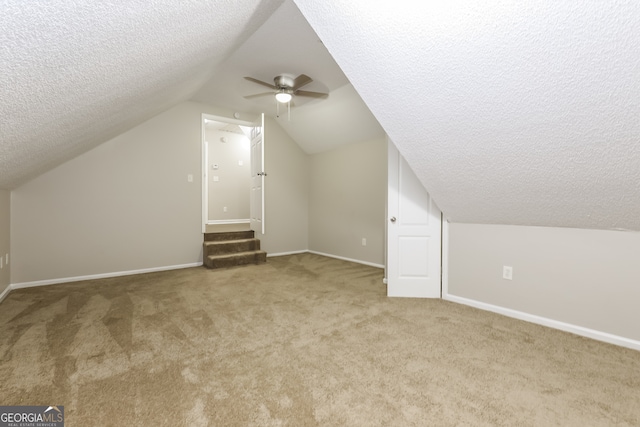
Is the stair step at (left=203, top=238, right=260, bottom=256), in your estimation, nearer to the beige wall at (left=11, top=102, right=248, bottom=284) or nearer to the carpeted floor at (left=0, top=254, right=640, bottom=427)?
the beige wall at (left=11, top=102, right=248, bottom=284)

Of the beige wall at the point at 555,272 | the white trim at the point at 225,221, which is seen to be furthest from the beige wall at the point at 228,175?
the beige wall at the point at 555,272

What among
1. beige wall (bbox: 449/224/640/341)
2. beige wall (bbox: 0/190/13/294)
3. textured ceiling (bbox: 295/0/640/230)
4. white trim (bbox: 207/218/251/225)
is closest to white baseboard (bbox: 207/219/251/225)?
white trim (bbox: 207/218/251/225)

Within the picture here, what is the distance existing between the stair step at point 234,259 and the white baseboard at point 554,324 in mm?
2930

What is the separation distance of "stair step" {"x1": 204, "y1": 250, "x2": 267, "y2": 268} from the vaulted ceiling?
2.40 meters

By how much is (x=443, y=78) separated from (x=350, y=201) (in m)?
3.46

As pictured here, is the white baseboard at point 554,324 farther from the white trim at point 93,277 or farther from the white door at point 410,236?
the white trim at point 93,277

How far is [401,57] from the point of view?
5.21ft

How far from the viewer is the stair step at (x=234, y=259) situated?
167 inches

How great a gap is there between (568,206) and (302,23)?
2.62 meters

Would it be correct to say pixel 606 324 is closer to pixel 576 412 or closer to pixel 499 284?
pixel 499 284

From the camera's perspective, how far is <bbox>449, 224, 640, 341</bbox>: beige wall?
198cm

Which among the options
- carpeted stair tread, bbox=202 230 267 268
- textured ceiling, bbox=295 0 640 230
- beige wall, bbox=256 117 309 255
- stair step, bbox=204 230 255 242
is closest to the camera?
textured ceiling, bbox=295 0 640 230

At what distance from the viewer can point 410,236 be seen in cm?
301

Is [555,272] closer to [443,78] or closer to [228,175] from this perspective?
[443,78]
